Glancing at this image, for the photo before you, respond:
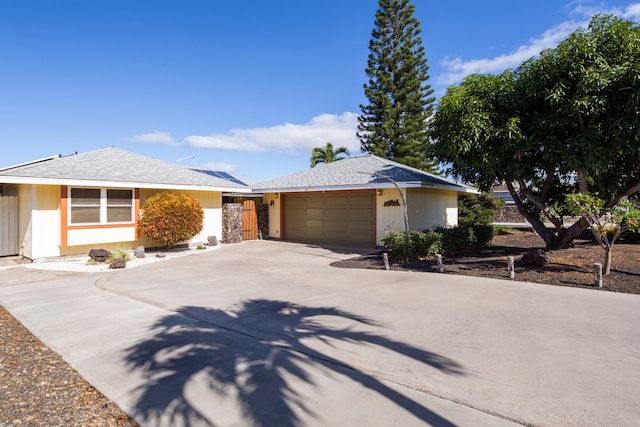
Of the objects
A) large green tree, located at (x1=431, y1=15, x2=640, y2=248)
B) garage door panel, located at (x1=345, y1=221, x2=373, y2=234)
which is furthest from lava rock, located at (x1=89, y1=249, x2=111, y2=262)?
large green tree, located at (x1=431, y1=15, x2=640, y2=248)

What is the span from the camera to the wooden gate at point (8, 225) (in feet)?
38.4

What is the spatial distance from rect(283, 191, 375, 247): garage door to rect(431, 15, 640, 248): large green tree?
Result: 397cm

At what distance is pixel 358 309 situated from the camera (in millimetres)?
5953

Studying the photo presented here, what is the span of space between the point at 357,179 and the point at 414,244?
473cm

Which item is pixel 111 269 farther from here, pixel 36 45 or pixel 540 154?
pixel 540 154

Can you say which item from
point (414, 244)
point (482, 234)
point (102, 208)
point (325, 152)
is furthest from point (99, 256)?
point (325, 152)

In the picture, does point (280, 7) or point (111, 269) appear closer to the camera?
point (111, 269)

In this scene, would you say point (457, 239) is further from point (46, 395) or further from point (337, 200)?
point (46, 395)

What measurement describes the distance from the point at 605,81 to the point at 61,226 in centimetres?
1546

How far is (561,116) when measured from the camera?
9.41 m

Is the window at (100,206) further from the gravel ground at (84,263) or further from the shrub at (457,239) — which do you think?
the shrub at (457,239)

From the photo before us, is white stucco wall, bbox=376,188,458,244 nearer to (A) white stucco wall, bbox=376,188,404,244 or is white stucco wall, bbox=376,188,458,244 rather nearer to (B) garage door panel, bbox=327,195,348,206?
(A) white stucco wall, bbox=376,188,404,244

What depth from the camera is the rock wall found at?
53.2 feet

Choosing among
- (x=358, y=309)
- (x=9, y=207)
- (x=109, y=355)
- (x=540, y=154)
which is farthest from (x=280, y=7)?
(x=109, y=355)
